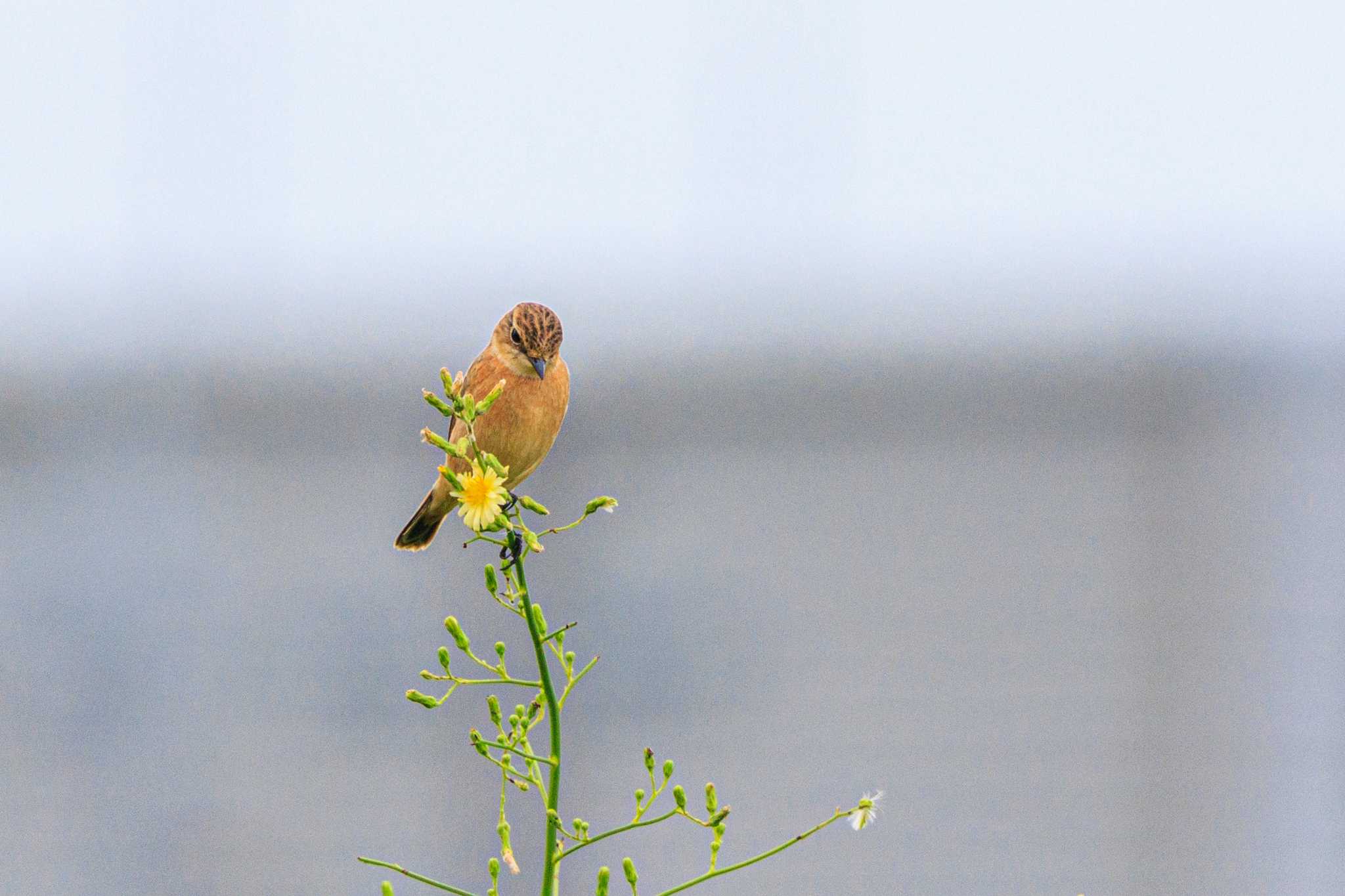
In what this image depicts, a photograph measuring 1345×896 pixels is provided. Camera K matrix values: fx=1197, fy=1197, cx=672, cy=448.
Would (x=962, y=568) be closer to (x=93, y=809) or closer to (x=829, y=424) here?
(x=829, y=424)

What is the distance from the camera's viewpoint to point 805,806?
2.34m

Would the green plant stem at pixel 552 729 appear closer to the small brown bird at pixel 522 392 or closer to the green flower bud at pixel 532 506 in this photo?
the green flower bud at pixel 532 506

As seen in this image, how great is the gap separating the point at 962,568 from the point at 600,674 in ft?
2.49

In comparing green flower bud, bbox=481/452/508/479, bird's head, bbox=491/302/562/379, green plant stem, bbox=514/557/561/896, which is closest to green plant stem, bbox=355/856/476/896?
green plant stem, bbox=514/557/561/896

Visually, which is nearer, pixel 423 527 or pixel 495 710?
pixel 495 710

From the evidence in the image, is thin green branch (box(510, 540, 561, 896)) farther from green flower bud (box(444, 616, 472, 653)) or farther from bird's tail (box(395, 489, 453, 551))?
bird's tail (box(395, 489, 453, 551))

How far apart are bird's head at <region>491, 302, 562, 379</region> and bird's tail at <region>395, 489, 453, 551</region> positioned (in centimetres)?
11

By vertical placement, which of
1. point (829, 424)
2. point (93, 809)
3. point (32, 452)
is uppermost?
point (829, 424)

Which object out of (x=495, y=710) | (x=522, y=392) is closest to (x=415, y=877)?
(x=495, y=710)

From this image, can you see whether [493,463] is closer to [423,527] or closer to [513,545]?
[513,545]

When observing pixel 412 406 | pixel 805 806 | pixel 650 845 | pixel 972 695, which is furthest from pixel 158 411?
pixel 972 695

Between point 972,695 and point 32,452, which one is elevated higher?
point 32,452

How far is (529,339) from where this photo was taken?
22.2 inches

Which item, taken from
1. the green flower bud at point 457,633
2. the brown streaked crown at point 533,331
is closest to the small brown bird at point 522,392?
the brown streaked crown at point 533,331
